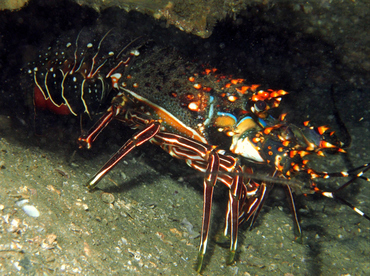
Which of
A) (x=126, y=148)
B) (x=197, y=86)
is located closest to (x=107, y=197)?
(x=126, y=148)

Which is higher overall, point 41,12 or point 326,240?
point 41,12

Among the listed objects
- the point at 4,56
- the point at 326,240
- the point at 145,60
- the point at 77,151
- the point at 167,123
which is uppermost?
the point at 145,60

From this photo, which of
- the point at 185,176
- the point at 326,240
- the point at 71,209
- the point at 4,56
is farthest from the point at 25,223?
the point at 326,240

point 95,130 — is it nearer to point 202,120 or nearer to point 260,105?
point 202,120

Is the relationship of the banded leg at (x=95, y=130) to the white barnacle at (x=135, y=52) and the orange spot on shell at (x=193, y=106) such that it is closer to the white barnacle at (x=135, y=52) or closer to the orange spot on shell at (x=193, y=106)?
the white barnacle at (x=135, y=52)

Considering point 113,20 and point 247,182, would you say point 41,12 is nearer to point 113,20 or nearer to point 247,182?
point 113,20

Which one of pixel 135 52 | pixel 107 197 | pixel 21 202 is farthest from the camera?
pixel 135 52

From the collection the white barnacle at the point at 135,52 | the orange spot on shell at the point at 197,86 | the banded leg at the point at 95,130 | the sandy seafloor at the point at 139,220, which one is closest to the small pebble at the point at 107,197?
the sandy seafloor at the point at 139,220
